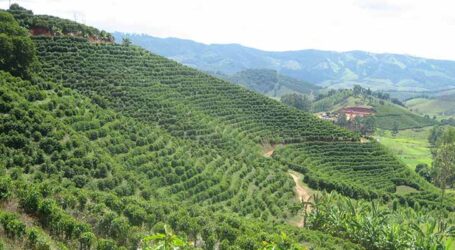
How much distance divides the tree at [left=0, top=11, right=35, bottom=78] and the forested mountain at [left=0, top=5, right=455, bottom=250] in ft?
0.62

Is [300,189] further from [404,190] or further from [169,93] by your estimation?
[169,93]

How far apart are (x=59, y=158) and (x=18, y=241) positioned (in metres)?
22.9

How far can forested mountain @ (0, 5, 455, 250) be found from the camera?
33.8 metres

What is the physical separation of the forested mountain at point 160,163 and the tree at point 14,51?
0.62 feet

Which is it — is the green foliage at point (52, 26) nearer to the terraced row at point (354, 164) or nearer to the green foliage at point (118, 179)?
the green foliage at point (118, 179)

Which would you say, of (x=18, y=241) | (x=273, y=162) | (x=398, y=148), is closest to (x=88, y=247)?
(x=18, y=241)

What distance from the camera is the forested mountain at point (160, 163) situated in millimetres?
33844

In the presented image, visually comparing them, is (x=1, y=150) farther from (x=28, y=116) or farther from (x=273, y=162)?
(x=273, y=162)

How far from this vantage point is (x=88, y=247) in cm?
2831

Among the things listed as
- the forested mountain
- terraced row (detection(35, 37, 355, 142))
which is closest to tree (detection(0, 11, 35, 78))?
the forested mountain

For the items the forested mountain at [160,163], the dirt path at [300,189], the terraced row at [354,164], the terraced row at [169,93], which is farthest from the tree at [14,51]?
the terraced row at [354,164]

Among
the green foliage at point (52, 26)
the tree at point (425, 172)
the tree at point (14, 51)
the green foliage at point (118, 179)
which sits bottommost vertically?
the tree at point (425, 172)

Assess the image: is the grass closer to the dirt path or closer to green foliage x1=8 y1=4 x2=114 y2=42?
the dirt path

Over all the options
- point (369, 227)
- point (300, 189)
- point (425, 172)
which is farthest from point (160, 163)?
point (425, 172)
